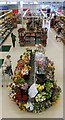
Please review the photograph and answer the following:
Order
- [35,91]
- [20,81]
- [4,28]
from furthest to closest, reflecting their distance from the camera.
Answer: [4,28], [20,81], [35,91]

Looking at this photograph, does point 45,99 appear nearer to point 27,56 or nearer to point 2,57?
point 27,56

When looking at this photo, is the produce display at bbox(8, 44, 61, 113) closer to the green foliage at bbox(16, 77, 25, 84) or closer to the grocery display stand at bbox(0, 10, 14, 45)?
the green foliage at bbox(16, 77, 25, 84)

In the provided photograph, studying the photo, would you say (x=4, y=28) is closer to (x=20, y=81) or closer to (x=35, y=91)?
(x=20, y=81)

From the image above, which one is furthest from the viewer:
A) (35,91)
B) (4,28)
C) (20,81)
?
(4,28)

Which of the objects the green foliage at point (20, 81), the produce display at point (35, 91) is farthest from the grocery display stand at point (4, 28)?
the green foliage at point (20, 81)

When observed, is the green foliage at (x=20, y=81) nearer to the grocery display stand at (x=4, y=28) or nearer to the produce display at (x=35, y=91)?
the produce display at (x=35, y=91)

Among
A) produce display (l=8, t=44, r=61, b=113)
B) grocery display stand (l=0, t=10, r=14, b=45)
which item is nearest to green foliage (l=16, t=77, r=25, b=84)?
produce display (l=8, t=44, r=61, b=113)

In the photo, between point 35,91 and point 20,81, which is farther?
point 20,81

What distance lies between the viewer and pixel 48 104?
21.8ft

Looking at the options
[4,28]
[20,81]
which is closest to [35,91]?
[20,81]

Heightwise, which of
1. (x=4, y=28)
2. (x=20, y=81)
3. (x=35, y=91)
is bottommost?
(x=35, y=91)

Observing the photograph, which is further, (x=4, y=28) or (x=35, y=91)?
(x=4, y=28)

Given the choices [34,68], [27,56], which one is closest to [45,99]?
[34,68]

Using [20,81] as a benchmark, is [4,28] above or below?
above
